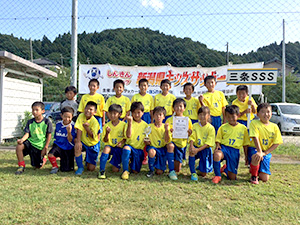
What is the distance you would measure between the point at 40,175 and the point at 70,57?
285cm

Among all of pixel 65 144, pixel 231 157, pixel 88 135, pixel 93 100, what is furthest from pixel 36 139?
pixel 231 157

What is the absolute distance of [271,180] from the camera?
3.51 m

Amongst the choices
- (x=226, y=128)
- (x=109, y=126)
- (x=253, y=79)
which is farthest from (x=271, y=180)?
(x=109, y=126)

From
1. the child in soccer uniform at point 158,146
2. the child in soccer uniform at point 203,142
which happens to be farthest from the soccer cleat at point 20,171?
the child in soccer uniform at point 203,142

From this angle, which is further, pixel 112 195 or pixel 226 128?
pixel 226 128

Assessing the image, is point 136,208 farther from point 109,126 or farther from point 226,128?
point 226,128

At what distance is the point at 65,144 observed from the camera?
3928 mm

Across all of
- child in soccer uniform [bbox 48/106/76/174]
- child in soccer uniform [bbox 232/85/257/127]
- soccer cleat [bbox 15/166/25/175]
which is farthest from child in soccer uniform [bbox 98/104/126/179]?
child in soccer uniform [bbox 232/85/257/127]

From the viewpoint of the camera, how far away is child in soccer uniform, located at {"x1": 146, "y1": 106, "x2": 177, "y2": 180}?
11.7 ft

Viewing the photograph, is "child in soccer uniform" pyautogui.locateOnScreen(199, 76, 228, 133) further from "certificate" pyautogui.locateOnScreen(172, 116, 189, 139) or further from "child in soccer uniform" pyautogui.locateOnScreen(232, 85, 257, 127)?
"certificate" pyautogui.locateOnScreen(172, 116, 189, 139)

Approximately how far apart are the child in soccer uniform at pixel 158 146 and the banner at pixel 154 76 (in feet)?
11.6

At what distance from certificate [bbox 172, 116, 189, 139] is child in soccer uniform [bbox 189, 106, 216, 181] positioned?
0.44 feet

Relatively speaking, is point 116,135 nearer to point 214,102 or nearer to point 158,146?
point 158,146

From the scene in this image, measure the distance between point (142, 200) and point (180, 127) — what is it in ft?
4.33
